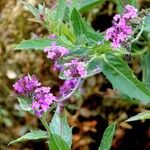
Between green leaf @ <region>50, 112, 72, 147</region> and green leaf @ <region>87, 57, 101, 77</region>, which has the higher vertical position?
green leaf @ <region>87, 57, 101, 77</region>

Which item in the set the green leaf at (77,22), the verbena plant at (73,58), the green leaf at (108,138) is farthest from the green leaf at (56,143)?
the green leaf at (77,22)

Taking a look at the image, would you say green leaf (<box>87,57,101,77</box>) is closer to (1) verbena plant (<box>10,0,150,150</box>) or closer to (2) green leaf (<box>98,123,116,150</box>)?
(1) verbena plant (<box>10,0,150,150</box>)

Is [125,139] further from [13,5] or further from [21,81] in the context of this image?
[21,81]

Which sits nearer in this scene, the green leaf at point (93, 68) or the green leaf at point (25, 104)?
the green leaf at point (25, 104)

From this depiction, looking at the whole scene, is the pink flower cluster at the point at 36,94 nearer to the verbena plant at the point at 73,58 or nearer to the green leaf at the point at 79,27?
the verbena plant at the point at 73,58

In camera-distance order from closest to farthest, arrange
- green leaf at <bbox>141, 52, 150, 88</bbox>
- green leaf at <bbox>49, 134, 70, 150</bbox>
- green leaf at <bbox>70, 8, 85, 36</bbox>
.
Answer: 1. green leaf at <bbox>49, 134, 70, 150</bbox>
2. green leaf at <bbox>70, 8, 85, 36</bbox>
3. green leaf at <bbox>141, 52, 150, 88</bbox>

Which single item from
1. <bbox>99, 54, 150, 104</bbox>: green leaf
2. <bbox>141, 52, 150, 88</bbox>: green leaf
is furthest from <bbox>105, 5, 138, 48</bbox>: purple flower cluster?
<bbox>141, 52, 150, 88</bbox>: green leaf

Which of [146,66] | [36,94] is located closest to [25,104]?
[36,94]
